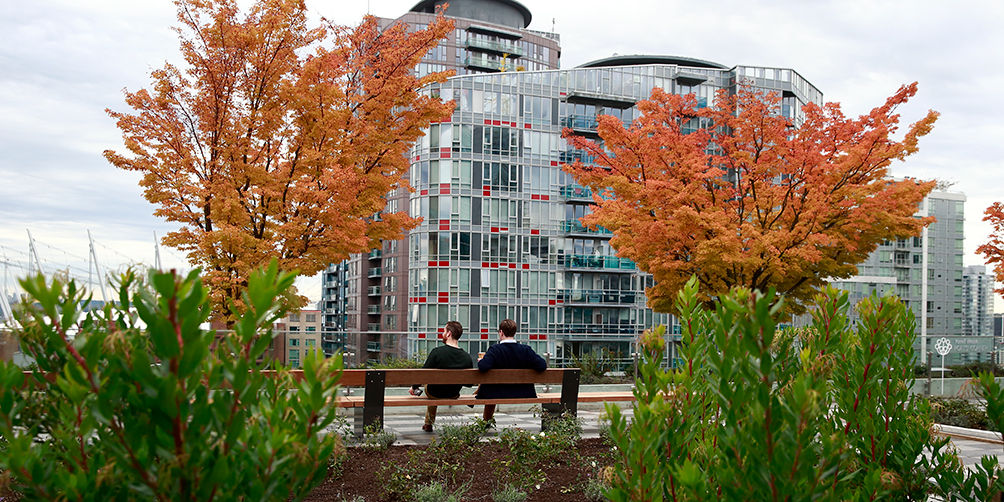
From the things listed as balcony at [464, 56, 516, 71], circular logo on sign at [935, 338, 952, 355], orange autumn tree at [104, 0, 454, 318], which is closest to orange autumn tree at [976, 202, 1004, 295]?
circular logo on sign at [935, 338, 952, 355]

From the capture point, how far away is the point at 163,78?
12.8m

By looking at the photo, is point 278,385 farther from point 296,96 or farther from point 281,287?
point 296,96

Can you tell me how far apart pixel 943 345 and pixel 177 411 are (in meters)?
20.5

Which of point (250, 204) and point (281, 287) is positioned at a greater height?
point (250, 204)

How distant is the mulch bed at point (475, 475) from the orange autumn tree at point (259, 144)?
6.25 m

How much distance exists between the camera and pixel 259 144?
1330cm

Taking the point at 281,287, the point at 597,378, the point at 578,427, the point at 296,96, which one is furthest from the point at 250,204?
the point at 281,287

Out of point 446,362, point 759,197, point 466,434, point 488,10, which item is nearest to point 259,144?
point 446,362

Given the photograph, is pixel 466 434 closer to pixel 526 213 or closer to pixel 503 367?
pixel 503 367

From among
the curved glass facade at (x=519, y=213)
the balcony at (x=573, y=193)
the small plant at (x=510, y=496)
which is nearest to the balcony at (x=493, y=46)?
the curved glass facade at (x=519, y=213)

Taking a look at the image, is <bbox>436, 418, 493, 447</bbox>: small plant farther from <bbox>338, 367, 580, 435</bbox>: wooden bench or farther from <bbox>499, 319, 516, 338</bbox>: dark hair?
<bbox>499, 319, 516, 338</bbox>: dark hair

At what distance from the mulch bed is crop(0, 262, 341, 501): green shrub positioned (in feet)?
11.5

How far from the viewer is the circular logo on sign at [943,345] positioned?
60.2 ft

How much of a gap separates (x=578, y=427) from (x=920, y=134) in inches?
489
